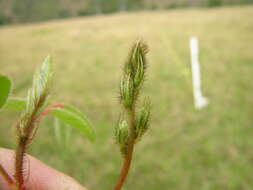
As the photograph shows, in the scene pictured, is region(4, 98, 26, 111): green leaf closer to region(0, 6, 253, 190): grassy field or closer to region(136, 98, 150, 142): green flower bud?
region(0, 6, 253, 190): grassy field

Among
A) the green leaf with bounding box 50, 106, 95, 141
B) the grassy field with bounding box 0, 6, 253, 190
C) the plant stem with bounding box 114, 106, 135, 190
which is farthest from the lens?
the grassy field with bounding box 0, 6, 253, 190

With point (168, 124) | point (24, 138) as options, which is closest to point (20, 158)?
point (24, 138)

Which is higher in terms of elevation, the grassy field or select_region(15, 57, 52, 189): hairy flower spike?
select_region(15, 57, 52, 189): hairy flower spike

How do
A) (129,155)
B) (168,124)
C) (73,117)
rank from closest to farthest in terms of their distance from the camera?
(129,155) < (73,117) < (168,124)

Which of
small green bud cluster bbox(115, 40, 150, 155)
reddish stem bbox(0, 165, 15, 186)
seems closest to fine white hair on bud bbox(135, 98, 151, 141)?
small green bud cluster bbox(115, 40, 150, 155)

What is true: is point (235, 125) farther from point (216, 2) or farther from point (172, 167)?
point (216, 2)

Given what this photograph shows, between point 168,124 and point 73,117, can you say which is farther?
point 168,124

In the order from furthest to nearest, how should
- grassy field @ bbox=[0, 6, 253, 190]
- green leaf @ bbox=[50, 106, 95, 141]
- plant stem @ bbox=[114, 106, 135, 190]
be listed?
grassy field @ bbox=[0, 6, 253, 190], green leaf @ bbox=[50, 106, 95, 141], plant stem @ bbox=[114, 106, 135, 190]

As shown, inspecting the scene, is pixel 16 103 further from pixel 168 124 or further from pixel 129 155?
pixel 168 124
